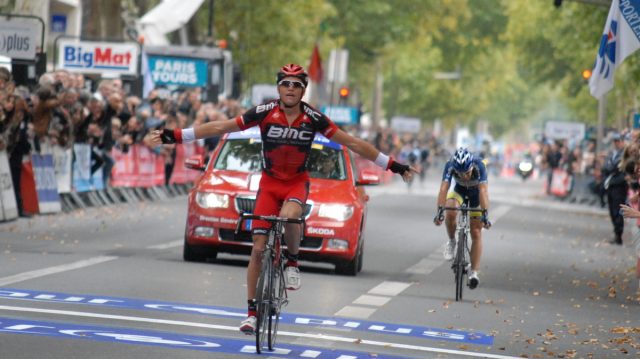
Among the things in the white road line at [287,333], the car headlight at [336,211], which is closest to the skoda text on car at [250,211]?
the car headlight at [336,211]

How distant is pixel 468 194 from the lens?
695 inches

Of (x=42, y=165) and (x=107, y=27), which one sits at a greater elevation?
(x=107, y=27)

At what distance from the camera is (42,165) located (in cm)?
2564

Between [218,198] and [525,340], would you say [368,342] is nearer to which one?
[525,340]

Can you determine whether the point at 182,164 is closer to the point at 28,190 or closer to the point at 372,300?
the point at 28,190

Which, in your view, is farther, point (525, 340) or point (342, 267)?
point (342, 267)

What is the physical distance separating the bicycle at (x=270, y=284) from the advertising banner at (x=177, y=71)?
95.9 ft

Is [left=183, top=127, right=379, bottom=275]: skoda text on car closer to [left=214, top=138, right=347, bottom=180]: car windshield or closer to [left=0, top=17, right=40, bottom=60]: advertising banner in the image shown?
[left=214, top=138, right=347, bottom=180]: car windshield

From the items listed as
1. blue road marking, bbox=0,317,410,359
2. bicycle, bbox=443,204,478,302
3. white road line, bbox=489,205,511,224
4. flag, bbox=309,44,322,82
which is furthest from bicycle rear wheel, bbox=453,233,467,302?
flag, bbox=309,44,322,82

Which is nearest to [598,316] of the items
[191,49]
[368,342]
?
[368,342]

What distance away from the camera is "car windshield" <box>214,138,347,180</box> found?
62.2 ft

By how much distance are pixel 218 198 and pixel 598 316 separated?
459 centimetres

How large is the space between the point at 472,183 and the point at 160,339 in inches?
267

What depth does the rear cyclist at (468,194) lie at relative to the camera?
1708cm
